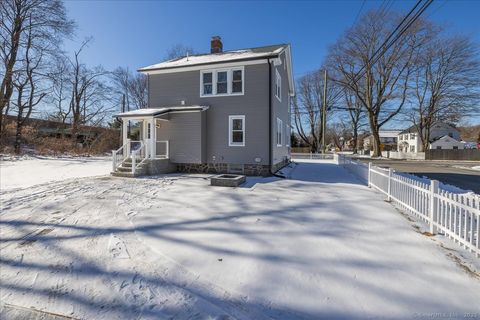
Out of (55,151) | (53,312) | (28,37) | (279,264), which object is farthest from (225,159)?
(28,37)

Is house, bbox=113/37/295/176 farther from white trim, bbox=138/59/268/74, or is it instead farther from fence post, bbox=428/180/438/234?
fence post, bbox=428/180/438/234

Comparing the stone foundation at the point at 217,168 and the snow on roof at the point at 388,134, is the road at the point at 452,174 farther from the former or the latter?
the snow on roof at the point at 388,134

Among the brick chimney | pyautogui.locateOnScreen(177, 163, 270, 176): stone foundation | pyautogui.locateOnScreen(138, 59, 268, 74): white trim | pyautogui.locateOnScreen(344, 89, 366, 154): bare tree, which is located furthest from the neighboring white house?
pyautogui.locateOnScreen(138, 59, 268, 74): white trim

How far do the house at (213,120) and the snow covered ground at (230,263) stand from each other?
18.8 ft

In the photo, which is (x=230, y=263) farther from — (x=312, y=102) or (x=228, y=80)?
(x=312, y=102)

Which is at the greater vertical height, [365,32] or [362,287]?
[365,32]

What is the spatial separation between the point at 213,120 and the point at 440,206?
967cm

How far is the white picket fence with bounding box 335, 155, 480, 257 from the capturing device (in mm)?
3596

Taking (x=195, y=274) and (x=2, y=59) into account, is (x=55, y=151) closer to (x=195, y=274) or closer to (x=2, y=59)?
(x=2, y=59)

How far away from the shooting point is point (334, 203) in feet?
21.5

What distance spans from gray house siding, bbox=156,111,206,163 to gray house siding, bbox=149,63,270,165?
157mm

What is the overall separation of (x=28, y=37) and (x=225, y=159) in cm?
2266

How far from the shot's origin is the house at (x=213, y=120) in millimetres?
11523

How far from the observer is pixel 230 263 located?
3.47 metres
